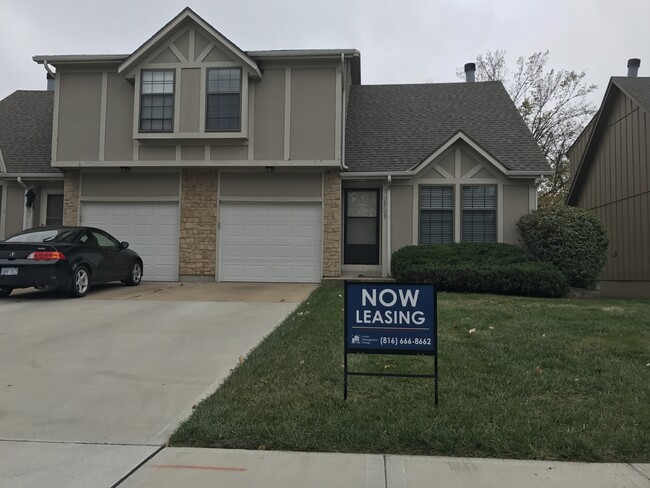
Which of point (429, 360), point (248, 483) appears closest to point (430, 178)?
point (429, 360)

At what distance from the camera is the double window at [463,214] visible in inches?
540

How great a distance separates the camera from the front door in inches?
555

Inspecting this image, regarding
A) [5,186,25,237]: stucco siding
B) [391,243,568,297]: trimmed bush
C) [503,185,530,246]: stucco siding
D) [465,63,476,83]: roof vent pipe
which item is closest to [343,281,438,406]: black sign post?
[391,243,568,297]: trimmed bush

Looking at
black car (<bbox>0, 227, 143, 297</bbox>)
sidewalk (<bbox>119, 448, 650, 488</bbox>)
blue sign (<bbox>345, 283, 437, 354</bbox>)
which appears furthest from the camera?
black car (<bbox>0, 227, 143, 297</bbox>)

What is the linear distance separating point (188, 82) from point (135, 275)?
5411 millimetres

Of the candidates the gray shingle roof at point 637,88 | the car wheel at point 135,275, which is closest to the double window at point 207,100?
the car wheel at point 135,275

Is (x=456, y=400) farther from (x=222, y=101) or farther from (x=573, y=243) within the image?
(x=222, y=101)

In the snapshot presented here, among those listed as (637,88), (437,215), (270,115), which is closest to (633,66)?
(637,88)

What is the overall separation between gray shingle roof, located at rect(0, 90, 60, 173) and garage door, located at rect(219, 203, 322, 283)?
5.62 metres

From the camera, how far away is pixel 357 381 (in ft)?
15.7

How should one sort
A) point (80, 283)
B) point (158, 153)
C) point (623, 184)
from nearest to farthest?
point (80, 283) < point (158, 153) < point (623, 184)

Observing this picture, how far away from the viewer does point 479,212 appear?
13.7m

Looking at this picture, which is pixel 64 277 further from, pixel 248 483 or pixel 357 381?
pixel 248 483

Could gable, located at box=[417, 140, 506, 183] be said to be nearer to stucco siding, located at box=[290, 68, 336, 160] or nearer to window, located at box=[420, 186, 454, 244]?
window, located at box=[420, 186, 454, 244]
